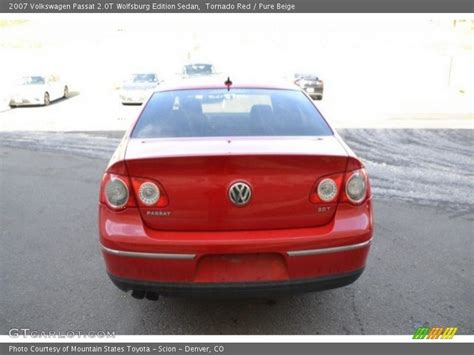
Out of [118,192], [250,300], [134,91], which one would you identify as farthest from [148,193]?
[134,91]

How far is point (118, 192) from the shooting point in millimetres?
2582

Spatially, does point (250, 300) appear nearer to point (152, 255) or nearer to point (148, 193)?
point (152, 255)

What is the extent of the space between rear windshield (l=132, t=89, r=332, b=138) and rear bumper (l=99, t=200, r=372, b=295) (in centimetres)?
77

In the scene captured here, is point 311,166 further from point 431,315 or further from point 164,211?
point 431,315

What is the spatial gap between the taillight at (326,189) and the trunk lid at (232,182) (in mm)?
31

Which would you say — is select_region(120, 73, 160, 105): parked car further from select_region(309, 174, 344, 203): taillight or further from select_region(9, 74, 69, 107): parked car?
select_region(309, 174, 344, 203): taillight

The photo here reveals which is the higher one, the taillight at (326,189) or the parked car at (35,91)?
the taillight at (326,189)

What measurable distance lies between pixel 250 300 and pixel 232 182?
119 centimetres

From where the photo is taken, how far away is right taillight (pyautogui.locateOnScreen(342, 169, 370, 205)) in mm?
2625

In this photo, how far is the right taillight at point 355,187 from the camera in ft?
8.61

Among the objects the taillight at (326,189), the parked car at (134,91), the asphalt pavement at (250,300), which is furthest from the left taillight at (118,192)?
the parked car at (134,91)

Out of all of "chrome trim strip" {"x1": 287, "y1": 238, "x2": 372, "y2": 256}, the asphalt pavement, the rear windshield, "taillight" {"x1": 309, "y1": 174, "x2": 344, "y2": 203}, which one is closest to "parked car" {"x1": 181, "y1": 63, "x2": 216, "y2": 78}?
the asphalt pavement

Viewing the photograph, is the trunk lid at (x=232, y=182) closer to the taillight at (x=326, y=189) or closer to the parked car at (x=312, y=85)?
the taillight at (x=326, y=189)
